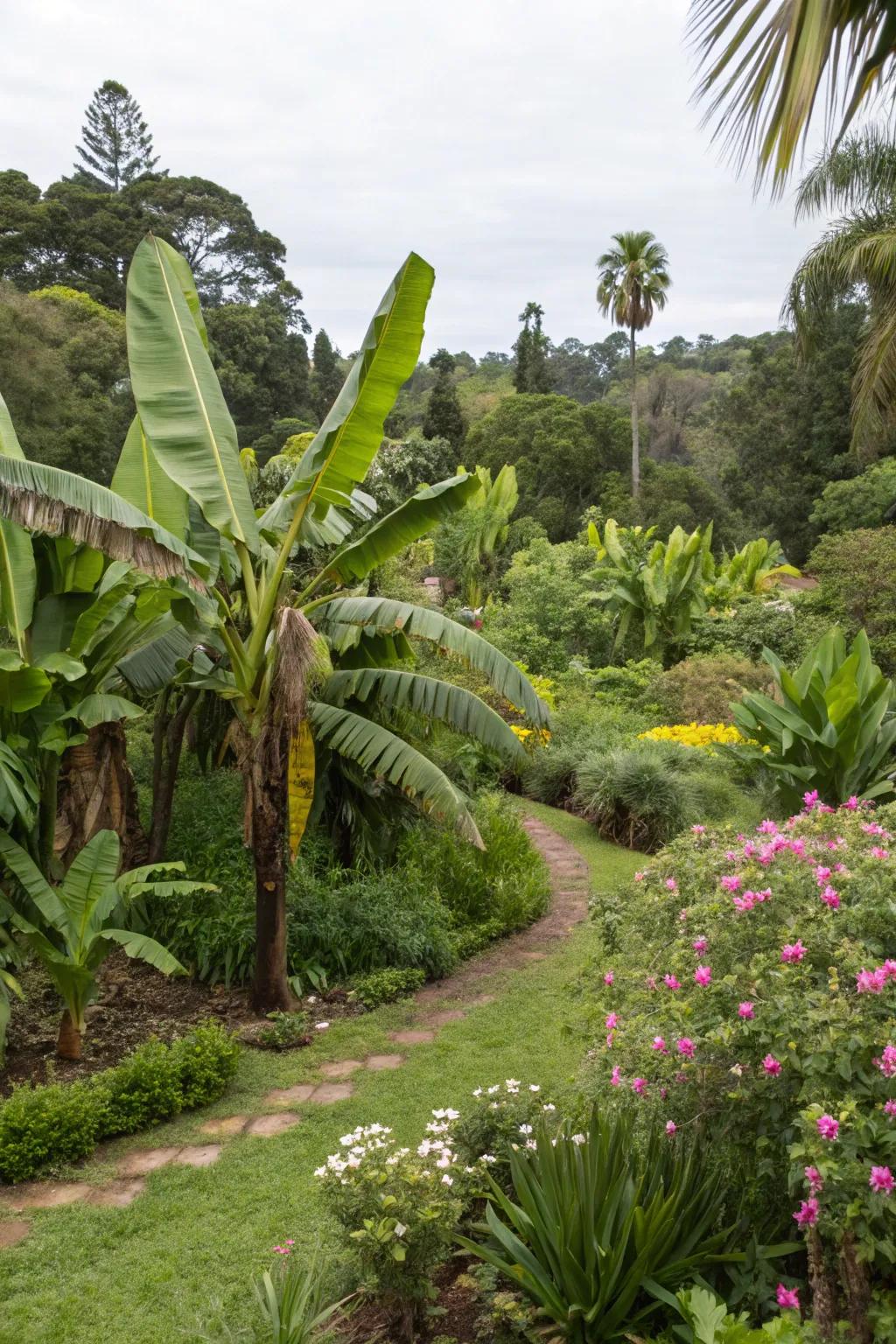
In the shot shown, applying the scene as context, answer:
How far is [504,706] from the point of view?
1366 centimetres

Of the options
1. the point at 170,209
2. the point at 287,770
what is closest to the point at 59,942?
the point at 287,770

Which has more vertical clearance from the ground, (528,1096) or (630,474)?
(630,474)

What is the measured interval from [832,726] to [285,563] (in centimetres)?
459

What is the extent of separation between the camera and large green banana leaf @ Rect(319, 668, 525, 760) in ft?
23.6

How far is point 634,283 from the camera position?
31.9 metres

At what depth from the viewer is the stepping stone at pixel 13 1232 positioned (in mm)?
4398

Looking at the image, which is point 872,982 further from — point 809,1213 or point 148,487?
point 148,487

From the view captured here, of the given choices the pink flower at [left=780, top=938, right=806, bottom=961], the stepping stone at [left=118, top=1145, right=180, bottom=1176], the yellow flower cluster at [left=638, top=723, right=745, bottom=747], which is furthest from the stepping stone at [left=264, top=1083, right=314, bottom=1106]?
the yellow flower cluster at [left=638, top=723, right=745, bottom=747]

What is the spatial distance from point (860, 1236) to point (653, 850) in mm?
8211

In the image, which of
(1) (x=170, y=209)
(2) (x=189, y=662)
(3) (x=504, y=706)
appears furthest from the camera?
(1) (x=170, y=209)

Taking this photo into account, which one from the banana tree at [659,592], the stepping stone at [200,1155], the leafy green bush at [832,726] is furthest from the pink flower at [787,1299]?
Result: the banana tree at [659,592]

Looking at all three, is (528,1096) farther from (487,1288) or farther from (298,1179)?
(298,1179)

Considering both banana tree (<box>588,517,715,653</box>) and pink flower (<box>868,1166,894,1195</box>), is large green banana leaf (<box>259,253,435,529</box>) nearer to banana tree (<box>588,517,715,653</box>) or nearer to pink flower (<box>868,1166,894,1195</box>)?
pink flower (<box>868,1166,894,1195</box>)

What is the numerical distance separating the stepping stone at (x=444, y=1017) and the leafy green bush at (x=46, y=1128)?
228cm
